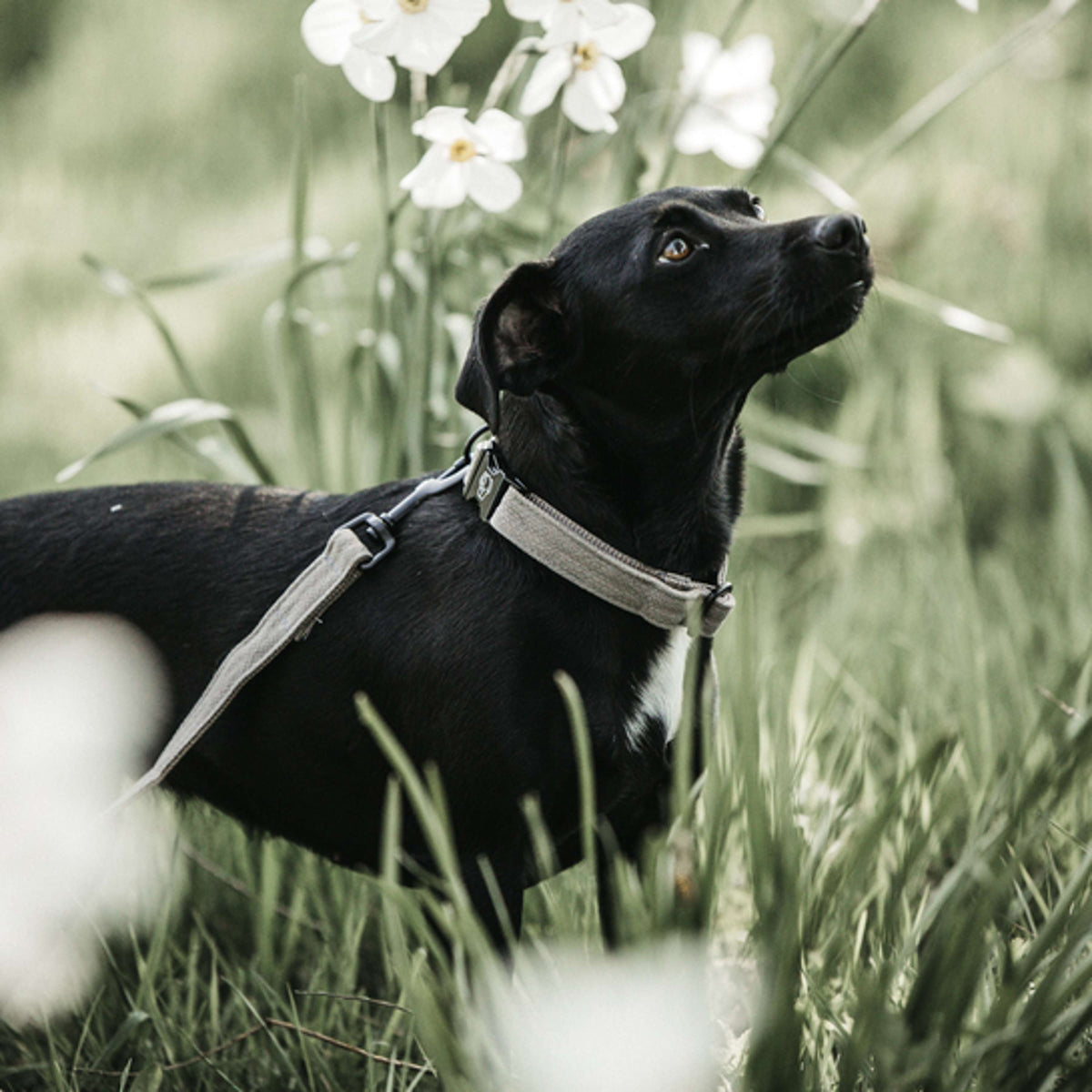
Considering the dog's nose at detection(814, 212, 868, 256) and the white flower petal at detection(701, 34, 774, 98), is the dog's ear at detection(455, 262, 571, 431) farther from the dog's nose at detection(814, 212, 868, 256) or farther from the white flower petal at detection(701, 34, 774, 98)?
the white flower petal at detection(701, 34, 774, 98)

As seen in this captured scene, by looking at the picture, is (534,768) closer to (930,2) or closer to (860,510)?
(860,510)

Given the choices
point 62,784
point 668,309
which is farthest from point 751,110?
point 62,784

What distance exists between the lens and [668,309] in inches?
78.7

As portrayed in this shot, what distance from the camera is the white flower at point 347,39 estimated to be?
2.10 metres

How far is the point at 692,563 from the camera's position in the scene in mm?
2076

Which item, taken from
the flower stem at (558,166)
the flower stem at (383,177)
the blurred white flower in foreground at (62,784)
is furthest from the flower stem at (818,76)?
the blurred white flower in foreground at (62,784)

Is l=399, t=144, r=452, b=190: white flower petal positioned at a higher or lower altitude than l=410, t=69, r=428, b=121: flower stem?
lower

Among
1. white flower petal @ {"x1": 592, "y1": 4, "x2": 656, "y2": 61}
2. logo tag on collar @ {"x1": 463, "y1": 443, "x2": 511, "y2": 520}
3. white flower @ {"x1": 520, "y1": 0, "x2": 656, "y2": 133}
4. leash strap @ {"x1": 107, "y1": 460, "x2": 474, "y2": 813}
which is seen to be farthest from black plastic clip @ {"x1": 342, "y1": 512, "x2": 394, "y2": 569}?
white flower petal @ {"x1": 592, "y1": 4, "x2": 656, "y2": 61}

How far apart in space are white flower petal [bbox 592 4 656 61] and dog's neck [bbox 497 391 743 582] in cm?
67

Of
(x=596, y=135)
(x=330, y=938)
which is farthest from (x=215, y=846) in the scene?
(x=596, y=135)

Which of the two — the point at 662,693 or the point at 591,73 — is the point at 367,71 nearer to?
Result: the point at 591,73

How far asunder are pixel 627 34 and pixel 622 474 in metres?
0.80

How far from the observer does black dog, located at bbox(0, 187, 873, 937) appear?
1923mm

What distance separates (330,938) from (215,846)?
0.41 meters
